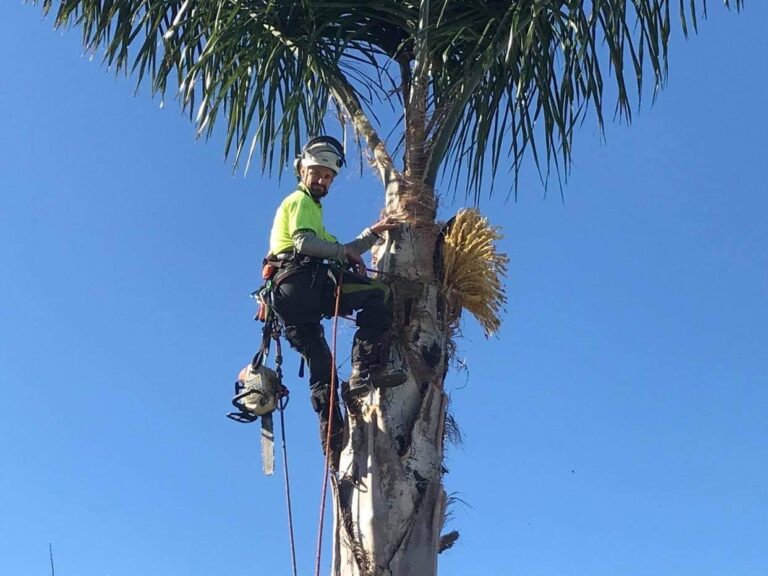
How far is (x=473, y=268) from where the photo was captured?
462cm

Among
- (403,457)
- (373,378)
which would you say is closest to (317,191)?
(373,378)

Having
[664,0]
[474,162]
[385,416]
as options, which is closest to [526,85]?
[474,162]

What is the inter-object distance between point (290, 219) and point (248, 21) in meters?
1.11

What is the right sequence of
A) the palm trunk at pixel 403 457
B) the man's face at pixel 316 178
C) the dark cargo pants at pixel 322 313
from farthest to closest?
the man's face at pixel 316 178, the dark cargo pants at pixel 322 313, the palm trunk at pixel 403 457

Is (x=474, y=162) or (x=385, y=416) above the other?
(x=474, y=162)

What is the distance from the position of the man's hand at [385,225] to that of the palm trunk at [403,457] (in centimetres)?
16

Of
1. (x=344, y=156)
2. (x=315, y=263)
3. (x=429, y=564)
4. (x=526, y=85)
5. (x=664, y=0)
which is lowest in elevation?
(x=429, y=564)

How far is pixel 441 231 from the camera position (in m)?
4.62

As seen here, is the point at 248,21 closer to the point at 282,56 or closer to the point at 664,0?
the point at 282,56

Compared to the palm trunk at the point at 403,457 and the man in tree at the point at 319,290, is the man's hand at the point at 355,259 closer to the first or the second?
the man in tree at the point at 319,290

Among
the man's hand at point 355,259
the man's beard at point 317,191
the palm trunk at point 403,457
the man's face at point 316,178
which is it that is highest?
the man's face at point 316,178

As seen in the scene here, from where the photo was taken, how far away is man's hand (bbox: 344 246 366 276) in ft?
14.9

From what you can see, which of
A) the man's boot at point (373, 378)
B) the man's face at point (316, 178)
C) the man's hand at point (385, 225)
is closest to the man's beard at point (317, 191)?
the man's face at point (316, 178)

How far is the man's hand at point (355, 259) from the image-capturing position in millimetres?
4555
